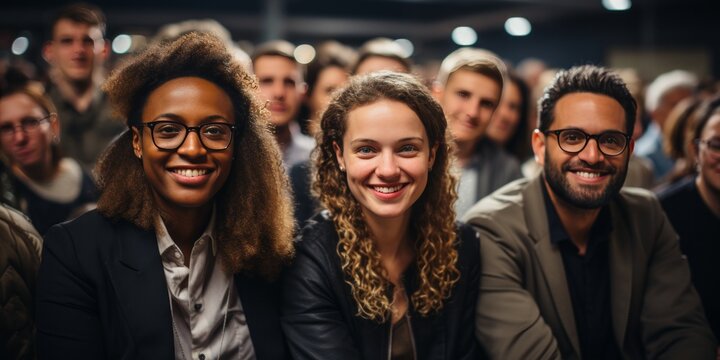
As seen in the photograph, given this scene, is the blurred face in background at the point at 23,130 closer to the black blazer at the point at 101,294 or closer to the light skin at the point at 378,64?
the black blazer at the point at 101,294

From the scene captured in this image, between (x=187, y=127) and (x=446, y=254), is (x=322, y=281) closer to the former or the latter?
(x=446, y=254)

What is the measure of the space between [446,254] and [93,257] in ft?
3.70

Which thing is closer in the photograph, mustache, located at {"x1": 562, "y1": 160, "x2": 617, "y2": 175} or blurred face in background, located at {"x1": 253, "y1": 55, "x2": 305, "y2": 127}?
mustache, located at {"x1": 562, "y1": 160, "x2": 617, "y2": 175}

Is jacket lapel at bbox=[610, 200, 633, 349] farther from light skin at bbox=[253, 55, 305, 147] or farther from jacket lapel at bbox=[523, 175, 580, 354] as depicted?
light skin at bbox=[253, 55, 305, 147]

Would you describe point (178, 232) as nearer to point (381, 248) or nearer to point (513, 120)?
point (381, 248)

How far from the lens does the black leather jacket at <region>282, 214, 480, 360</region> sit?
6.18ft

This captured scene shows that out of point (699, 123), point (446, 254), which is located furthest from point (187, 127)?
point (699, 123)

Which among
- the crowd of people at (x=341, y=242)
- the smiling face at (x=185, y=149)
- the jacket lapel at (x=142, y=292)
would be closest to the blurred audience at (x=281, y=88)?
the crowd of people at (x=341, y=242)

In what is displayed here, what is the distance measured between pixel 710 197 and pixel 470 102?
1.20 meters

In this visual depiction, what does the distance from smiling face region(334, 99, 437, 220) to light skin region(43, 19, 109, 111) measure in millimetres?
2494

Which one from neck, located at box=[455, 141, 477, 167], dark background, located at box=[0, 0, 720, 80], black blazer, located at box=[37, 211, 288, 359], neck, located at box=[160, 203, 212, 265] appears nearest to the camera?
black blazer, located at box=[37, 211, 288, 359]

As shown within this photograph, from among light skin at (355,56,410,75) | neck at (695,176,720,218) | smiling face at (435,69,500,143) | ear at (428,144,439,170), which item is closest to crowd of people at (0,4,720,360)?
ear at (428,144,439,170)

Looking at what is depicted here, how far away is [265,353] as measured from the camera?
1.87 meters

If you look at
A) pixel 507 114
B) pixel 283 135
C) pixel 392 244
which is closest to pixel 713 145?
pixel 507 114
